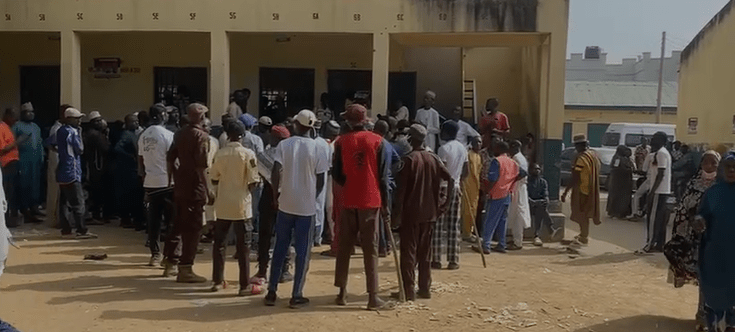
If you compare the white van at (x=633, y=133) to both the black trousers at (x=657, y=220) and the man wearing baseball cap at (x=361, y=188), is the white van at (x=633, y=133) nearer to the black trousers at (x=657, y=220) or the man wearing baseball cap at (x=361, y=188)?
the black trousers at (x=657, y=220)

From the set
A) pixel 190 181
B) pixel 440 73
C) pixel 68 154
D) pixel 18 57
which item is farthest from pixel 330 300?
pixel 18 57

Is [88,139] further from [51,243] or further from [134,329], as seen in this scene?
[134,329]

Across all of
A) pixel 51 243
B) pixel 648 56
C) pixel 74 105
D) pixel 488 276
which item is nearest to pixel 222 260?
pixel 488 276

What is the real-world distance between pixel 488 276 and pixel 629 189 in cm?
764

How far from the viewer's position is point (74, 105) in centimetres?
1209

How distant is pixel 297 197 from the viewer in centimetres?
668

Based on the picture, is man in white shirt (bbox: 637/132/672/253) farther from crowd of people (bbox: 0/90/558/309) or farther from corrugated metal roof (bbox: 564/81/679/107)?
corrugated metal roof (bbox: 564/81/679/107)

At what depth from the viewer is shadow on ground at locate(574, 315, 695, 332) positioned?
650 cm

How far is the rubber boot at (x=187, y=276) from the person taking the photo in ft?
25.0

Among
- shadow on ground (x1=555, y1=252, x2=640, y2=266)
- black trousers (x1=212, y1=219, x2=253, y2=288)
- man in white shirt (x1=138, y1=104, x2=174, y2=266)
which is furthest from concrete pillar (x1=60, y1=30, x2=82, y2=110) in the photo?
shadow on ground (x1=555, y1=252, x2=640, y2=266)

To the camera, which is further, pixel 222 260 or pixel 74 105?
pixel 74 105

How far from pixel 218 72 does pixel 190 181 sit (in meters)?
4.94

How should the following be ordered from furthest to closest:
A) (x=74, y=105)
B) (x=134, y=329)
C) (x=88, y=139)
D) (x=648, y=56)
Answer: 1. (x=648, y=56)
2. (x=74, y=105)
3. (x=88, y=139)
4. (x=134, y=329)

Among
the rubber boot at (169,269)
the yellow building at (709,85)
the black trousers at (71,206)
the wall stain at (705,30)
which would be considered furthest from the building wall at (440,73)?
the rubber boot at (169,269)
